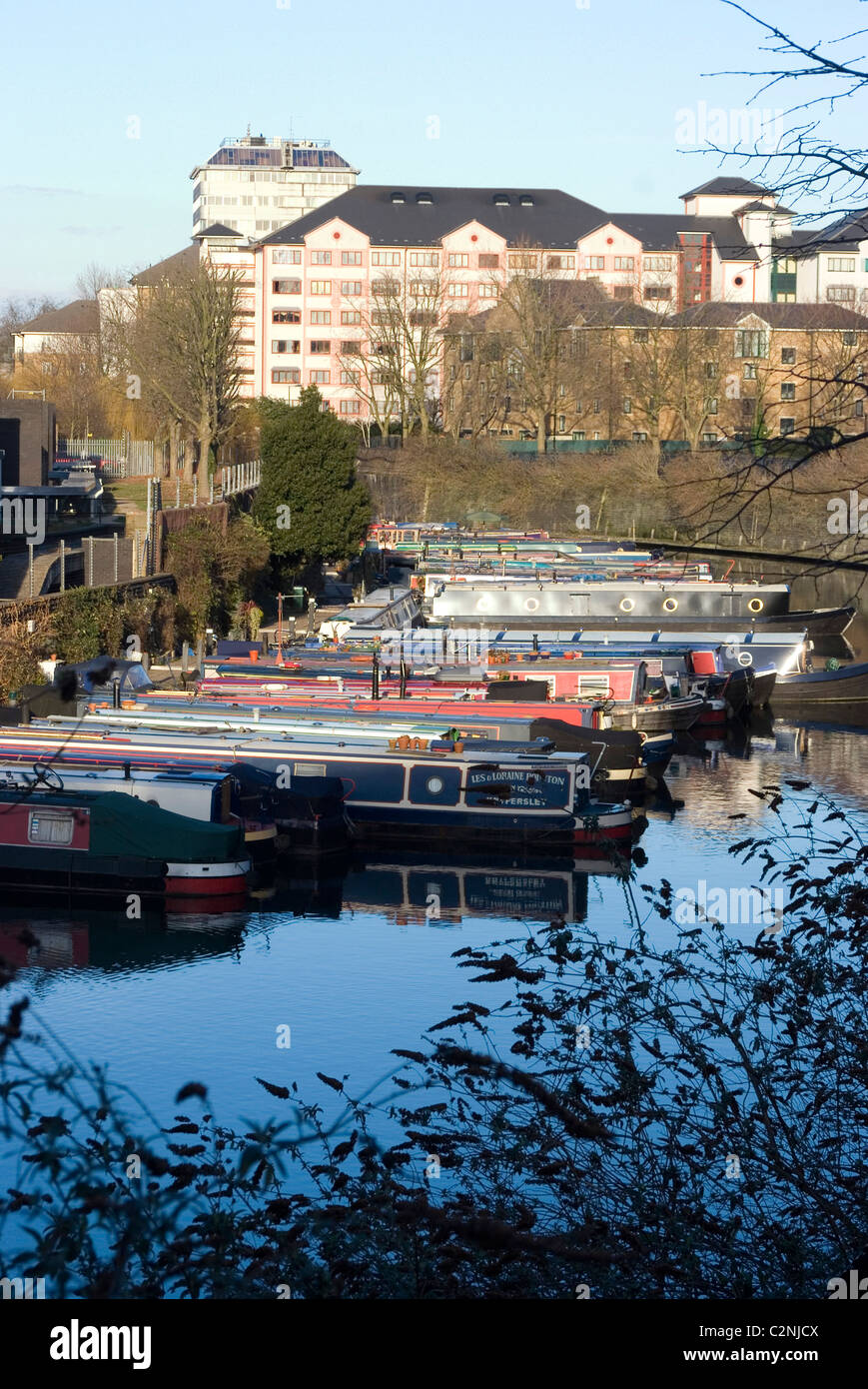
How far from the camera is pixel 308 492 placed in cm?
5106

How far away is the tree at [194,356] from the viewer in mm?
60875

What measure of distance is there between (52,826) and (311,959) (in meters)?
4.71

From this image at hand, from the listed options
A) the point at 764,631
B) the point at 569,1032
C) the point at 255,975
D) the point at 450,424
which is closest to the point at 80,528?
the point at 764,631

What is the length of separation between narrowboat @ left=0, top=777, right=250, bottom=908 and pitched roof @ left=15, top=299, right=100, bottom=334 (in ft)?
276

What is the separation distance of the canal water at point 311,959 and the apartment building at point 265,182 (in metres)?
105

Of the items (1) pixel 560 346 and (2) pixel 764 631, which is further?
(1) pixel 560 346

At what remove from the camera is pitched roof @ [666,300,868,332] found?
78.2 metres

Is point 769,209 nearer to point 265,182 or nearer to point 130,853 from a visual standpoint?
point 130,853

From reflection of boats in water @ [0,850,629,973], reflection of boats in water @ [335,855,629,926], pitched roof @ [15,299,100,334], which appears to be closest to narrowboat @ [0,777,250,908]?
reflection of boats in water @ [0,850,629,973]

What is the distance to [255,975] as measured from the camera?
19078mm
